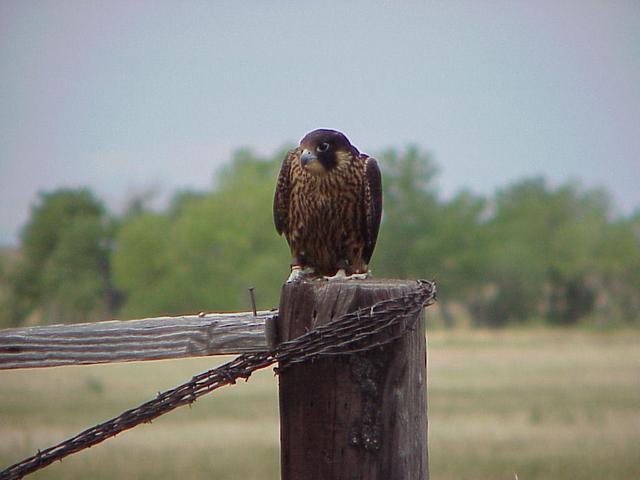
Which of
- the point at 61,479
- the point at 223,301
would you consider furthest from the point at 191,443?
the point at 223,301

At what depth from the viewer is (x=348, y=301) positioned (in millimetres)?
1984

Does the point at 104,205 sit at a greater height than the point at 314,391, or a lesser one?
greater

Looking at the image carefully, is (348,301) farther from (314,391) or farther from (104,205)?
(104,205)

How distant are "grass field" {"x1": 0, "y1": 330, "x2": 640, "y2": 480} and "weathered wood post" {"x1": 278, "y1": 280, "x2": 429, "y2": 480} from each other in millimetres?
6393

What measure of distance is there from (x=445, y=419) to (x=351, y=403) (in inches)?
499

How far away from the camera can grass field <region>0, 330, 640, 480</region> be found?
30.6 ft

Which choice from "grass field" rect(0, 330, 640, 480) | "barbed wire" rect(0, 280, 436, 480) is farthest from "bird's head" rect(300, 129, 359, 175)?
"grass field" rect(0, 330, 640, 480)

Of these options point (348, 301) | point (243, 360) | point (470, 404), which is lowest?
point (470, 404)

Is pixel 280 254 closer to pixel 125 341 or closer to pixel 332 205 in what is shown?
pixel 332 205

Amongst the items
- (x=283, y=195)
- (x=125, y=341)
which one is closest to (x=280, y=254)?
(x=283, y=195)

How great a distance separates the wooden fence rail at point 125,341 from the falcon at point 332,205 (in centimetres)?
194

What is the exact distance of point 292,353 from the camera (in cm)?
196

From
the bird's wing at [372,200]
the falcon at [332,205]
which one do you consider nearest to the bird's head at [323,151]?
the falcon at [332,205]

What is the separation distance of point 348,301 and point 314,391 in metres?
0.21
